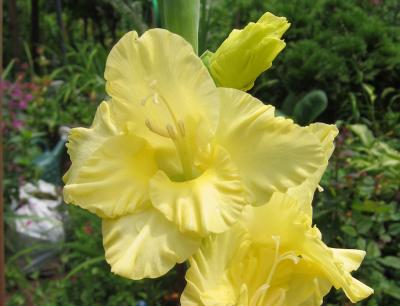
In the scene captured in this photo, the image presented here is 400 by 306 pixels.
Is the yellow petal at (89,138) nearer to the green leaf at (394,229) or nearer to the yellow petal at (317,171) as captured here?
the yellow petal at (317,171)

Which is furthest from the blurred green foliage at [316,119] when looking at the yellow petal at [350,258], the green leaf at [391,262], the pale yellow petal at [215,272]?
the pale yellow petal at [215,272]

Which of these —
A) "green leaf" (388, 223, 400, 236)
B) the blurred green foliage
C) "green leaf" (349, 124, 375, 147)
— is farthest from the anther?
"green leaf" (349, 124, 375, 147)

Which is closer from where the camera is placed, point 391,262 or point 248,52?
point 248,52

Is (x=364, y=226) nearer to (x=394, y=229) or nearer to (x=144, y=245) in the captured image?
(x=394, y=229)

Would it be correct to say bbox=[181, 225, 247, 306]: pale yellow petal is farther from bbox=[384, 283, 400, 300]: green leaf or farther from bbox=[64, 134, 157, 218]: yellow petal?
bbox=[384, 283, 400, 300]: green leaf

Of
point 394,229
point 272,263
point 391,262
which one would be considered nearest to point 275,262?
point 272,263

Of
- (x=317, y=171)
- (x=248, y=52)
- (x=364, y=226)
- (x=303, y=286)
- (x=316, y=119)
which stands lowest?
(x=316, y=119)

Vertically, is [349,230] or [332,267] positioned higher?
[332,267]

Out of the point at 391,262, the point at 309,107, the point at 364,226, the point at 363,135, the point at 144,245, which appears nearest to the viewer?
the point at 144,245
